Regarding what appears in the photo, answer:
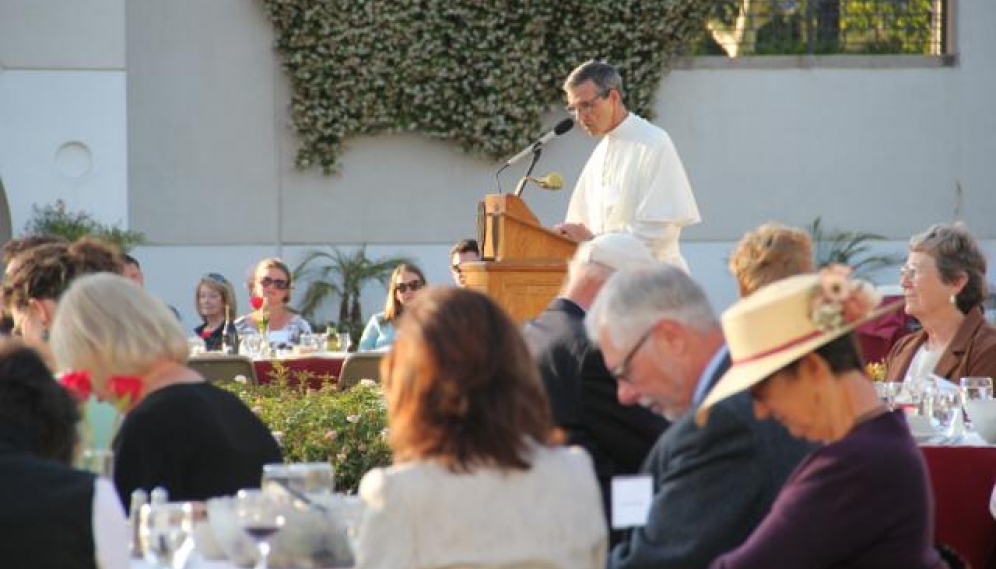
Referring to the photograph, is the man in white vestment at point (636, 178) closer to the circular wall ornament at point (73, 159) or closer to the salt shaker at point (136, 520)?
the salt shaker at point (136, 520)

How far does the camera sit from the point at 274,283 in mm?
12086

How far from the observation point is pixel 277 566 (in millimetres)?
3777

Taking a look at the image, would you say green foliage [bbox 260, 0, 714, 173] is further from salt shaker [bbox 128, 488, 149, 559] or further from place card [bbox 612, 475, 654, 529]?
place card [bbox 612, 475, 654, 529]

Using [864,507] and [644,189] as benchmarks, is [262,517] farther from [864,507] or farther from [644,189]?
[644,189]

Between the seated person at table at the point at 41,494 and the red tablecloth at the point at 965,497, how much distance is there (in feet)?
10.8

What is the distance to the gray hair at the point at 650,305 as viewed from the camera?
4.05 meters

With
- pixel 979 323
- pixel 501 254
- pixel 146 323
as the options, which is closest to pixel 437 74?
pixel 501 254

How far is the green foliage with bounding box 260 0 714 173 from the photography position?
1759cm

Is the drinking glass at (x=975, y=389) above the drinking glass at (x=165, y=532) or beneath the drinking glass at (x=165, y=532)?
above

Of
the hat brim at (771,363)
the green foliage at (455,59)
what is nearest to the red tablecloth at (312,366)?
the green foliage at (455,59)

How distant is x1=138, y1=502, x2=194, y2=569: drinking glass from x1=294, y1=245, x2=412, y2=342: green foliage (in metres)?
12.9

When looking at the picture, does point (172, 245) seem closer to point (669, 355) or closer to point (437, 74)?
point (437, 74)

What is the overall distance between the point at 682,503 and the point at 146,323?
1368 millimetres

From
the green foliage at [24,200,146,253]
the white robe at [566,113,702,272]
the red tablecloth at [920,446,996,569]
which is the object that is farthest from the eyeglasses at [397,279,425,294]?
the green foliage at [24,200,146,253]
